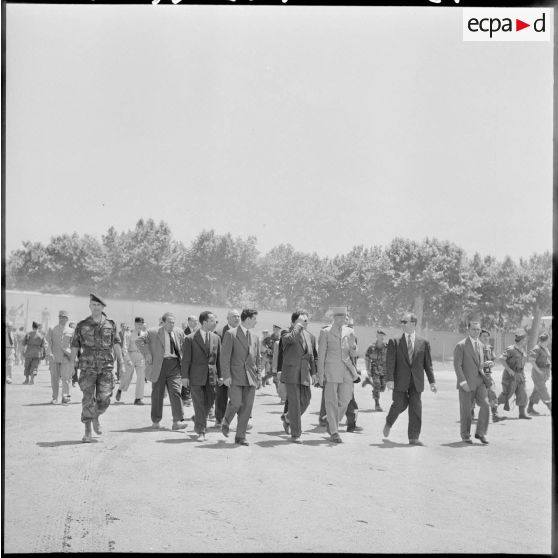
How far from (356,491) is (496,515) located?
140 cm

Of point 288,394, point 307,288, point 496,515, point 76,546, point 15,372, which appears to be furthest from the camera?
point 307,288

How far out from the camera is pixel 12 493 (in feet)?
23.1

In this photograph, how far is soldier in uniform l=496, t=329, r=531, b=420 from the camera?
13.7 metres

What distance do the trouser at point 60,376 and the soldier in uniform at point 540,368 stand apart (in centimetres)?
904

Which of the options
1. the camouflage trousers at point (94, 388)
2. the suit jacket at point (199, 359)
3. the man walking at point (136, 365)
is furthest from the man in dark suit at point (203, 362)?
the man walking at point (136, 365)

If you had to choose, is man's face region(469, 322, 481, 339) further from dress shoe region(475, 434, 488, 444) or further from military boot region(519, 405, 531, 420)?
military boot region(519, 405, 531, 420)

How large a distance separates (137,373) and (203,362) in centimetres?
470

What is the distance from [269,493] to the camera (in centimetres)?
723

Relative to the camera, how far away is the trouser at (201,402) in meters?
10.3

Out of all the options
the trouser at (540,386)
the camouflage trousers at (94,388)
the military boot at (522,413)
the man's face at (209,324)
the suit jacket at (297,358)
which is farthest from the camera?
the trouser at (540,386)

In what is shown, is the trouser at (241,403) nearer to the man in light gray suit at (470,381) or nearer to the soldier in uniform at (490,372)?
the man in light gray suit at (470,381)

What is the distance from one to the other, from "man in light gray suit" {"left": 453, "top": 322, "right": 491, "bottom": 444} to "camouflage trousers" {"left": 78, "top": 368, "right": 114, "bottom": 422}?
5065 millimetres

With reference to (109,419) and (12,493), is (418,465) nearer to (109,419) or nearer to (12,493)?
(12,493)

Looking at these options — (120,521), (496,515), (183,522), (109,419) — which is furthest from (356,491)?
(109,419)
